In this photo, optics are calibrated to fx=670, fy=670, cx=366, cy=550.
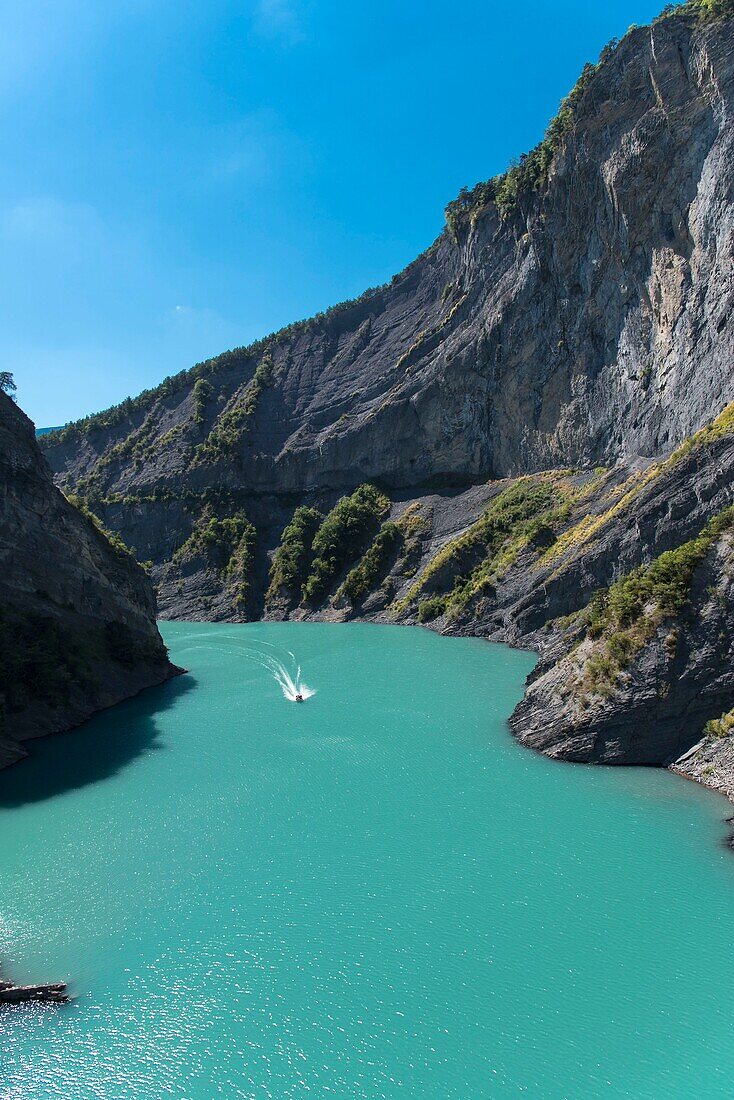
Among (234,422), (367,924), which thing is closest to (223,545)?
(234,422)

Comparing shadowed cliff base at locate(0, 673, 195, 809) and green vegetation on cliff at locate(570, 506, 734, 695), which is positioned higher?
green vegetation on cliff at locate(570, 506, 734, 695)

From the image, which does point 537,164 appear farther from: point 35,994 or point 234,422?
point 35,994

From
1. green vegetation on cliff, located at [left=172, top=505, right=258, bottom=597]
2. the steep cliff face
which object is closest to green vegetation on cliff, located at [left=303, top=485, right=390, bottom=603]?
green vegetation on cliff, located at [left=172, top=505, right=258, bottom=597]

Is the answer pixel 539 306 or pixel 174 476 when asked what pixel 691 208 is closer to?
pixel 539 306

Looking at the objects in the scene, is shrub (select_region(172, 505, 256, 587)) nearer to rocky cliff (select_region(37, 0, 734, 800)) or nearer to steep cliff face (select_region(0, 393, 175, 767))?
rocky cliff (select_region(37, 0, 734, 800))

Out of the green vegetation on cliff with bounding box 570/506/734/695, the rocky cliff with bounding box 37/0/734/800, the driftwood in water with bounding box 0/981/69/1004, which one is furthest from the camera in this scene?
the rocky cliff with bounding box 37/0/734/800

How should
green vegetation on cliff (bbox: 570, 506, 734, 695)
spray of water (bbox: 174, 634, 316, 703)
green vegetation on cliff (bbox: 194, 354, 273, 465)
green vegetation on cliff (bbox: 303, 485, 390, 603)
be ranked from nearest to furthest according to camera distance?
1. green vegetation on cliff (bbox: 570, 506, 734, 695)
2. spray of water (bbox: 174, 634, 316, 703)
3. green vegetation on cliff (bbox: 303, 485, 390, 603)
4. green vegetation on cliff (bbox: 194, 354, 273, 465)

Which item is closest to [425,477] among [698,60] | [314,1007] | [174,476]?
[174,476]
